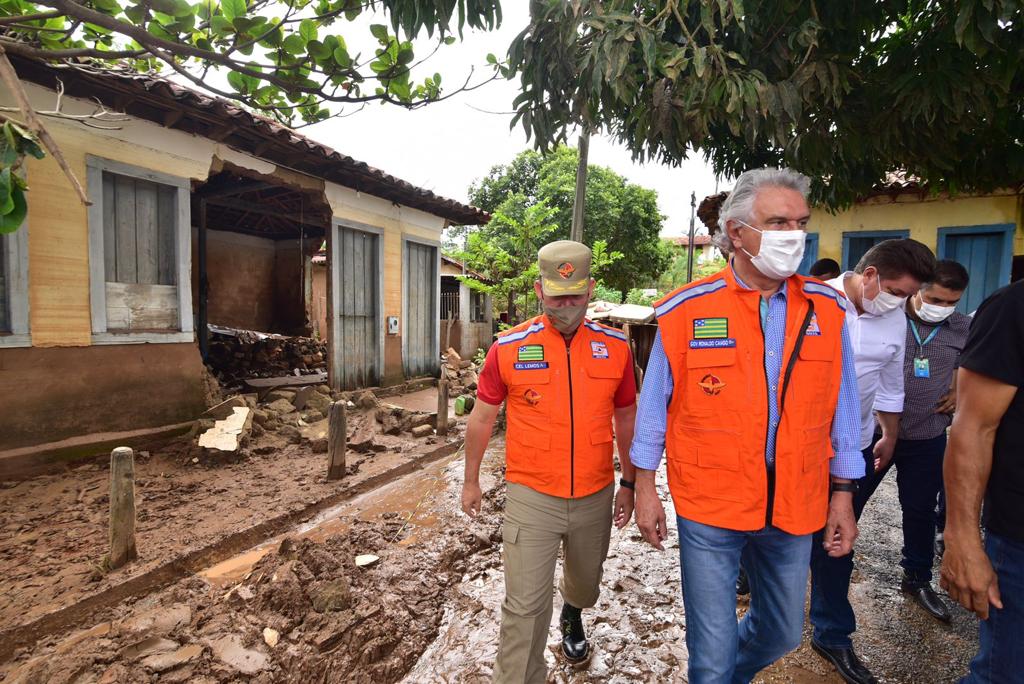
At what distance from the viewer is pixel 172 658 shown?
247 centimetres

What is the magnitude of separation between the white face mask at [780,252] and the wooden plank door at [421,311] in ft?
27.6

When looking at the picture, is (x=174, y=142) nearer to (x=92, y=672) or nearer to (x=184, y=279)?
(x=184, y=279)

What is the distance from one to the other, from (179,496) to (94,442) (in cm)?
143

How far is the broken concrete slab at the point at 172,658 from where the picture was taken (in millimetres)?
2412

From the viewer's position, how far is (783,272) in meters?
1.79

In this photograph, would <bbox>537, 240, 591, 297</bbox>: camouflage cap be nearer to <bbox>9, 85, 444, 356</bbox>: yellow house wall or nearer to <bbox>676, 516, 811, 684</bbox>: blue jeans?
<bbox>676, 516, 811, 684</bbox>: blue jeans

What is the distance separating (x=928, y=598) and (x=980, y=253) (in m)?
7.57

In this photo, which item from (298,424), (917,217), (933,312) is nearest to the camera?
(933,312)

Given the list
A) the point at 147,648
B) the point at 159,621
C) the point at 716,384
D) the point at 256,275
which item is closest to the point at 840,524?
the point at 716,384

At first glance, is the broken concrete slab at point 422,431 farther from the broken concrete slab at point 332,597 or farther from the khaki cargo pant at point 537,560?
the khaki cargo pant at point 537,560

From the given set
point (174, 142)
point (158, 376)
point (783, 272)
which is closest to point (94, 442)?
point (158, 376)

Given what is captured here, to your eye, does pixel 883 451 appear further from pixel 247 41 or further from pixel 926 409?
pixel 247 41

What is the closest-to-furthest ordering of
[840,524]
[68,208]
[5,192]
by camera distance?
[840,524], [5,192], [68,208]

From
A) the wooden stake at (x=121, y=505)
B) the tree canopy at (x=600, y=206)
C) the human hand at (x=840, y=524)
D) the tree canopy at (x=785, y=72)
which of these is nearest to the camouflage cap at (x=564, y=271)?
the tree canopy at (x=785, y=72)
